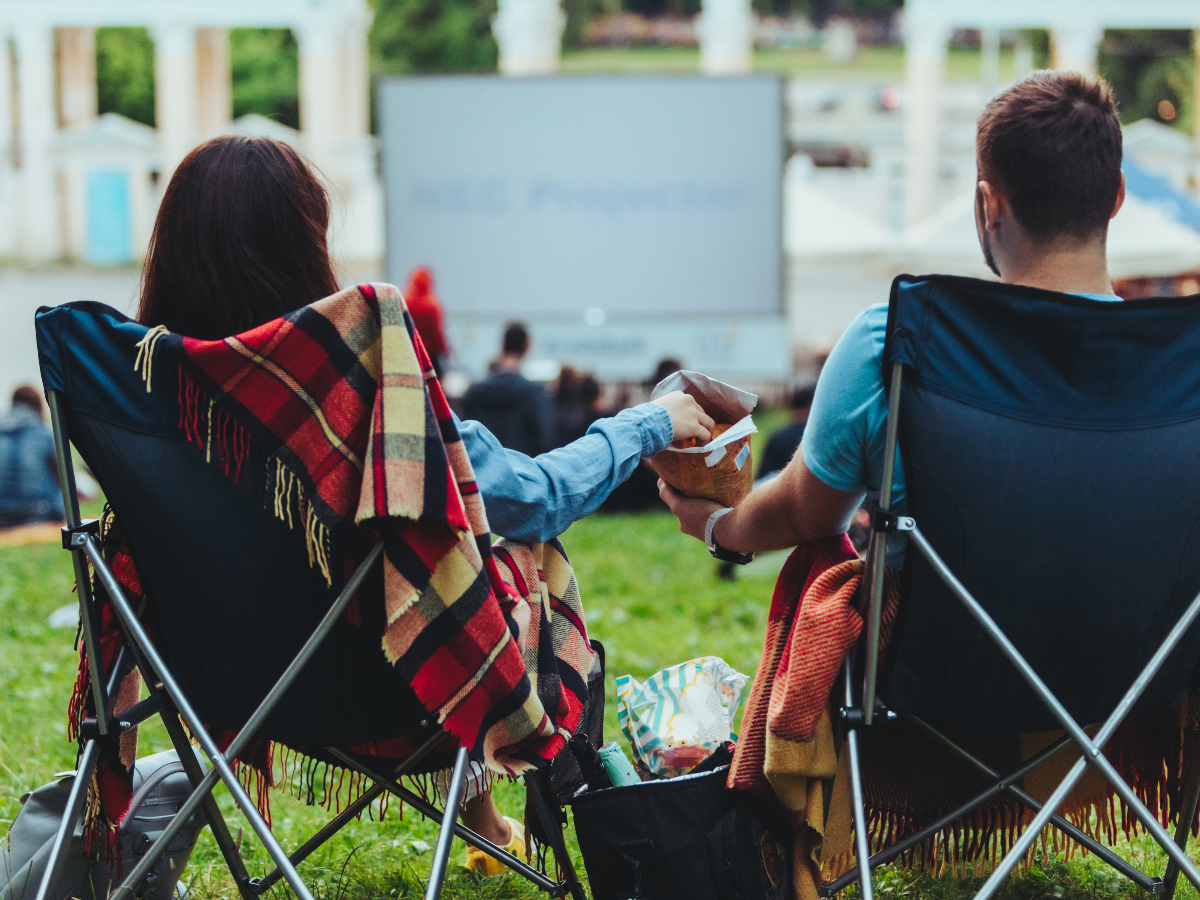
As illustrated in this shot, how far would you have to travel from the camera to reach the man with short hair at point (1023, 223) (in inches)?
66.4

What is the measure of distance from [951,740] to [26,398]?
22.5 ft

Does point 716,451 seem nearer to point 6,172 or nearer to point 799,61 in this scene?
point 6,172

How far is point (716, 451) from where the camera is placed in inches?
80.8

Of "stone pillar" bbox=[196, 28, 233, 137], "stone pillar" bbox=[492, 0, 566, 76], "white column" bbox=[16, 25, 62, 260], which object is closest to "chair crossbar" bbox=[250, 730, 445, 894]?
"stone pillar" bbox=[492, 0, 566, 76]

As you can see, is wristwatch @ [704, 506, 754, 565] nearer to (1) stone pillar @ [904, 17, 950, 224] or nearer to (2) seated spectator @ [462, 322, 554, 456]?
(2) seated spectator @ [462, 322, 554, 456]

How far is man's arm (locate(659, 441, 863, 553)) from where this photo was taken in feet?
6.08

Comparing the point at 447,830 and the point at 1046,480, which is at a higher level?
the point at 1046,480

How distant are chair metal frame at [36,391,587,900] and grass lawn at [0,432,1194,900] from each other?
55cm

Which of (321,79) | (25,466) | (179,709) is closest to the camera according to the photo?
(179,709)

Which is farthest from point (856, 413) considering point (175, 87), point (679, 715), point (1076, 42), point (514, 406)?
point (175, 87)

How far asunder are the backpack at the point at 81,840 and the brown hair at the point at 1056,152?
144 cm

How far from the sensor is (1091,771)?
1919 mm

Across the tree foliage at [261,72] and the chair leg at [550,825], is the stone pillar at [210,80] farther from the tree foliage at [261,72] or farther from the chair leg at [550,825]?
the chair leg at [550,825]

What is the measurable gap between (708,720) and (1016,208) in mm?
947
